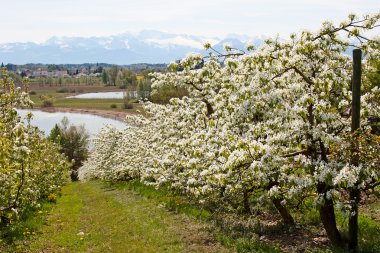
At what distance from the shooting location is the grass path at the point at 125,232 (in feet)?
50.1

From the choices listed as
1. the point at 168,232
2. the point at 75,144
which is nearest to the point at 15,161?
the point at 168,232

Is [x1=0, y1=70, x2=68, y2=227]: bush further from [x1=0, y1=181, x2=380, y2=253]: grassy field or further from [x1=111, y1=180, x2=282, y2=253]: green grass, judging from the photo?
[x1=111, y1=180, x2=282, y2=253]: green grass

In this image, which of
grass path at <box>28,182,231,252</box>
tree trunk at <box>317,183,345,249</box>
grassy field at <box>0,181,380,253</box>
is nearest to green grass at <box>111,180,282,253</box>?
grassy field at <box>0,181,380,253</box>

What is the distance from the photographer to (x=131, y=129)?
44.8 meters

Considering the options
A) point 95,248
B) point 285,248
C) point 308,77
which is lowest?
point 95,248

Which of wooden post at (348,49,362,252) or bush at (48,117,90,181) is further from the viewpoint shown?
bush at (48,117,90,181)

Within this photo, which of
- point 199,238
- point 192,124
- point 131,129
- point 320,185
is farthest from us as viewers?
point 131,129

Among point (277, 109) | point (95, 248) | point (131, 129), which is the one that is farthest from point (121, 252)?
point (131, 129)

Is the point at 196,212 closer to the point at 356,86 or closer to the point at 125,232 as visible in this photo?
the point at 125,232

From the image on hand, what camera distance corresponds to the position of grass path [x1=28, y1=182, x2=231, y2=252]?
15266 millimetres

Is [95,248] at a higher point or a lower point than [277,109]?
lower

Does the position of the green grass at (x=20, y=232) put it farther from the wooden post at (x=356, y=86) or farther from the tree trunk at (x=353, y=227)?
the wooden post at (x=356, y=86)

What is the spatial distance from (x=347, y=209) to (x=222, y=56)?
662cm

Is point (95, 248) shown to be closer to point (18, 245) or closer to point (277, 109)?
point (18, 245)
